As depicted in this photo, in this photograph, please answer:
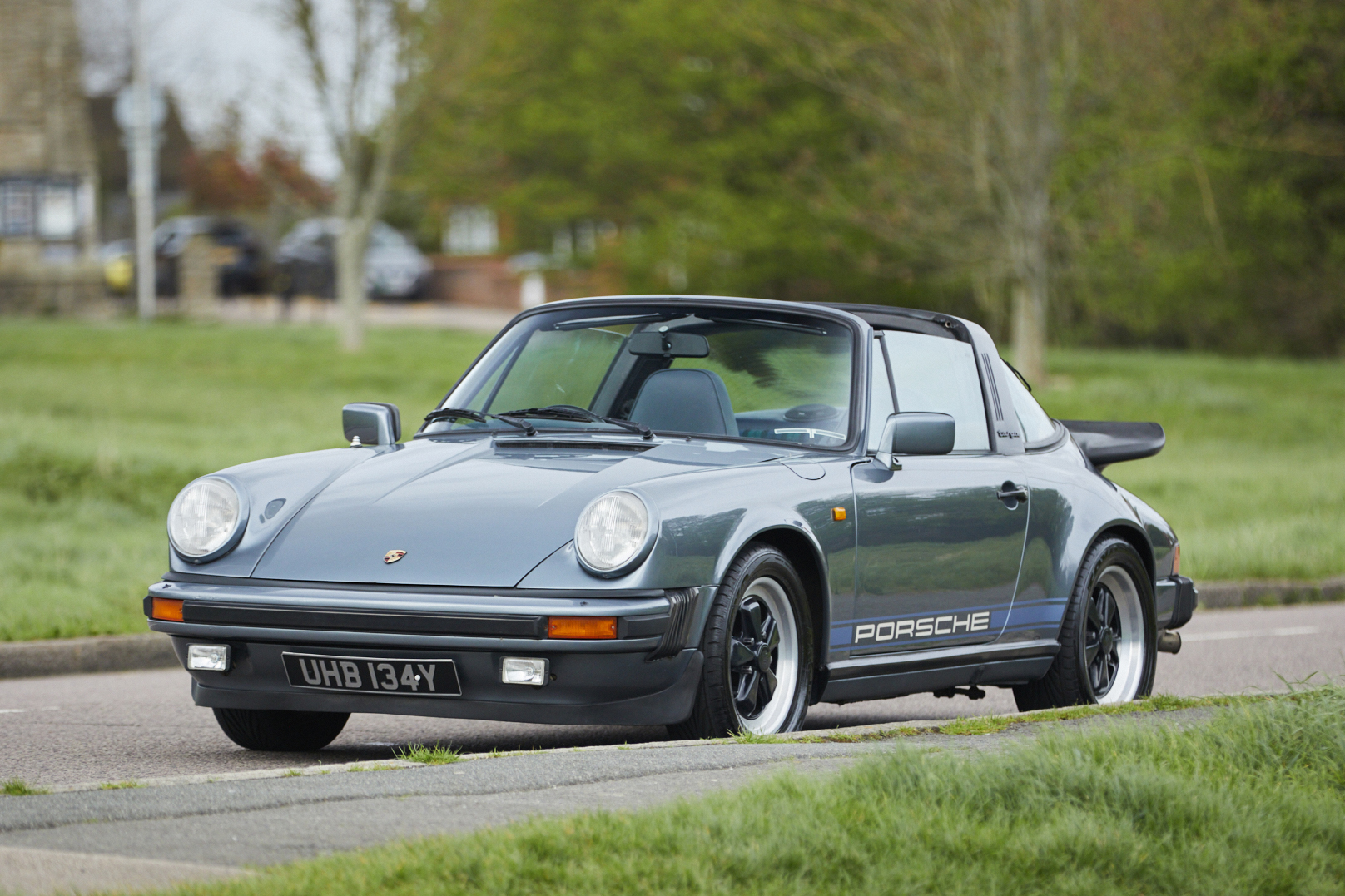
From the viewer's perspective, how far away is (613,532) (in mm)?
5590

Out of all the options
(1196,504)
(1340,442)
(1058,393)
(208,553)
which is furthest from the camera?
(1058,393)

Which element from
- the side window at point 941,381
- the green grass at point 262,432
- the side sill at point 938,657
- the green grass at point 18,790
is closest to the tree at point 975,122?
the green grass at point 262,432

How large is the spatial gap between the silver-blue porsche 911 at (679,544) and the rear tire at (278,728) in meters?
0.01

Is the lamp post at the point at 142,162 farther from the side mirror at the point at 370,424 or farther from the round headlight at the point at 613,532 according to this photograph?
the round headlight at the point at 613,532

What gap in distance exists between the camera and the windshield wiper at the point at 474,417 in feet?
22.1

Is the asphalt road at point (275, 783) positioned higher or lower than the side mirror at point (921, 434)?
lower

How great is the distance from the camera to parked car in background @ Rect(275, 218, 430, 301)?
48.7 metres

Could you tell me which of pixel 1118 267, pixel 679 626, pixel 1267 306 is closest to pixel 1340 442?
pixel 1118 267

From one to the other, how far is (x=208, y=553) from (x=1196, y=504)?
12447 mm

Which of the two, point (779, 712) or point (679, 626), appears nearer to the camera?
point (679, 626)

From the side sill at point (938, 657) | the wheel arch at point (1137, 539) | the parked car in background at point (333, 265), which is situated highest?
the parked car in background at point (333, 265)

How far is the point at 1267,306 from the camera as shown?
4112cm

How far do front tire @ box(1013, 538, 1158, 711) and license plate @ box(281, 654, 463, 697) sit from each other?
2.85 m

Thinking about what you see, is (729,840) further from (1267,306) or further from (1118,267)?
(1267,306)
